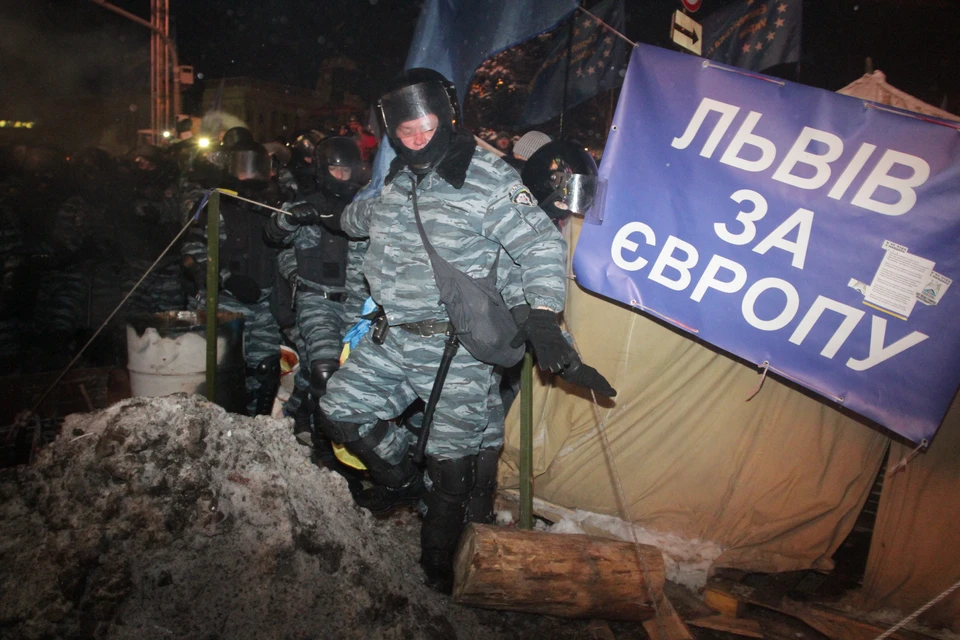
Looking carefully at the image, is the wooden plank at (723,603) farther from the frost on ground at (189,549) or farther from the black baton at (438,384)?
the black baton at (438,384)

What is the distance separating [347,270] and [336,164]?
36.9 inches

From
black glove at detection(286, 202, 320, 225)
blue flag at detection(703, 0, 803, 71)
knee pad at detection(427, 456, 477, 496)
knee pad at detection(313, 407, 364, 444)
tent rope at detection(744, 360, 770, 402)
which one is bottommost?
knee pad at detection(427, 456, 477, 496)

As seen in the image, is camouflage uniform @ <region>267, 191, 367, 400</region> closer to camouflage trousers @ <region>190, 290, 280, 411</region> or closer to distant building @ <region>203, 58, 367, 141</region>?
camouflage trousers @ <region>190, 290, 280, 411</region>

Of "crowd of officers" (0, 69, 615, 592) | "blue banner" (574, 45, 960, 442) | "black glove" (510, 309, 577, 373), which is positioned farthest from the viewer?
"crowd of officers" (0, 69, 615, 592)

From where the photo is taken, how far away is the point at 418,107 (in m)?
3.21

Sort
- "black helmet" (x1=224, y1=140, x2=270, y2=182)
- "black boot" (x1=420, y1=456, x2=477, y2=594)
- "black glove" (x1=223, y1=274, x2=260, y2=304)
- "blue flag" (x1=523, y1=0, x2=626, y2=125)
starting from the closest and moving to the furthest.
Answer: "black boot" (x1=420, y1=456, x2=477, y2=594) < "black glove" (x1=223, y1=274, x2=260, y2=304) < "black helmet" (x1=224, y1=140, x2=270, y2=182) < "blue flag" (x1=523, y1=0, x2=626, y2=125)

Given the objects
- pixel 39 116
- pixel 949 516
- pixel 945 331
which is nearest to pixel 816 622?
pixel 949 516

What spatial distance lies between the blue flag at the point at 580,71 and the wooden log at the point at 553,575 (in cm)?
622

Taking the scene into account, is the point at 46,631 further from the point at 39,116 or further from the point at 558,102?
the point at 39,116

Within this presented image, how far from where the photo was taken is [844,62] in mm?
10117

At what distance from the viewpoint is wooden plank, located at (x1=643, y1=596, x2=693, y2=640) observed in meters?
→ 2.99

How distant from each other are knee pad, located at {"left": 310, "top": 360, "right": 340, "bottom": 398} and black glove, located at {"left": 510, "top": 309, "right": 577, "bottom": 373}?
1.92 m

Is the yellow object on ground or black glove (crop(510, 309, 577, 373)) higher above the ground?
black glove (crop(510, 309, 577, 373))

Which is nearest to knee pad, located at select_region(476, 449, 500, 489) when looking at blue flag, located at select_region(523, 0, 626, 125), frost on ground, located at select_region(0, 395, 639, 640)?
frost on ground, located at select_region(0, 395, 639, 640)
